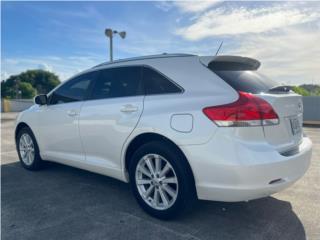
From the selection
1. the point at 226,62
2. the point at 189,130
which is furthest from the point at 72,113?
the point at 226,62

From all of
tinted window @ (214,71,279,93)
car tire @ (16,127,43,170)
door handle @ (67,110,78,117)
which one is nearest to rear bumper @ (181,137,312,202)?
tinted window @ (214,71,279,93)

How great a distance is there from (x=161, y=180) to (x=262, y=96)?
1.32m

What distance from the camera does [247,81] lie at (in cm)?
307

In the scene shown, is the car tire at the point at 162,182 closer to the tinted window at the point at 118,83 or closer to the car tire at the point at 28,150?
the tinted window at the point at 118,83

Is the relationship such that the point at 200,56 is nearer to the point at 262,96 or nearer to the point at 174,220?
the point at 262,96

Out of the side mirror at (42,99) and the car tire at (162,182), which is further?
the side mirror at (42,99)

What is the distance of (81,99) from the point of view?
4.22m

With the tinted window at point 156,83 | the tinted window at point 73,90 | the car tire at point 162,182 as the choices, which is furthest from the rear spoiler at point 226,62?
the tinted window at point 73,90

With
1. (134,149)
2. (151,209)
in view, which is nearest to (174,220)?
(151,209)

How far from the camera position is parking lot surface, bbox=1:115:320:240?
9.47ft

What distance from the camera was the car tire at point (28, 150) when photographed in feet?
16.6

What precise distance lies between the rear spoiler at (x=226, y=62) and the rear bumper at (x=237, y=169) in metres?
0.83

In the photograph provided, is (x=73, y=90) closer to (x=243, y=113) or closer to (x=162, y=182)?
(x=162, y=182)

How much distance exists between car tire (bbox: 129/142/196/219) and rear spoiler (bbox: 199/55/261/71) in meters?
0.93
